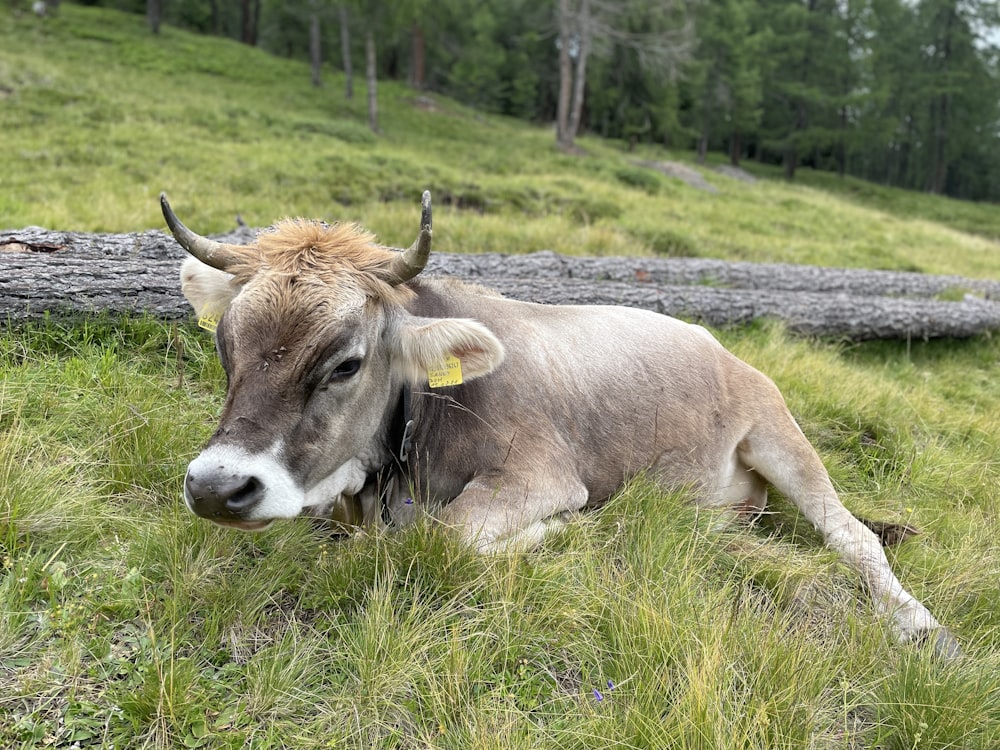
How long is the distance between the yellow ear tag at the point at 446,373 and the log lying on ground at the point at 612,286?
2.88m

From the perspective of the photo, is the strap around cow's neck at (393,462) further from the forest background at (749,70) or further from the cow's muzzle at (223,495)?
the forest background at (749,70)

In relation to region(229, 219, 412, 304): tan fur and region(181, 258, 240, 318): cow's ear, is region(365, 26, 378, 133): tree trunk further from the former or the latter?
region(229, 219, 412, 304): tan fur

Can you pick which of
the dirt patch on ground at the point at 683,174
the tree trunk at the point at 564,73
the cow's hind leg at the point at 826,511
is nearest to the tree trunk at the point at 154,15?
the tree trunk at the point at 564,73

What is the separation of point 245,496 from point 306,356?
0.68m

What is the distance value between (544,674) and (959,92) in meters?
62.6

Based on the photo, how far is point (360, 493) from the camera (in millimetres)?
3766

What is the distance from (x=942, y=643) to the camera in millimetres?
3055

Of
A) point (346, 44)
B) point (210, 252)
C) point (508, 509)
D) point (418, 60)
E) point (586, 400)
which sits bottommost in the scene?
point (508, 509)

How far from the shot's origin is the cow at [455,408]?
2.89m

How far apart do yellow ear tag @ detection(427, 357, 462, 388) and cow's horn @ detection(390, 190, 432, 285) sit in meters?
0.50

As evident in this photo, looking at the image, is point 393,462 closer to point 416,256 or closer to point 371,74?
point 416,256

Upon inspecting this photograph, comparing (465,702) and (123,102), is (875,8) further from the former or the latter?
(465,702)

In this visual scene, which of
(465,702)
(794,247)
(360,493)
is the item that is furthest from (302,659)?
(794,247)

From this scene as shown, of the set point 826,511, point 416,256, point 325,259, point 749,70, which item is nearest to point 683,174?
point 749,70
